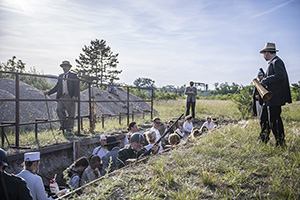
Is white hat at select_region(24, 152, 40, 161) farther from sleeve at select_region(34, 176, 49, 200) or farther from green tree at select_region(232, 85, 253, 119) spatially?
green tree at select_region(232, 85, 253, 119)

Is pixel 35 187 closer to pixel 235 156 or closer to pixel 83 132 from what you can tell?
pixel 235 156

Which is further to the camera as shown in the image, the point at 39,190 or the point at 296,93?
the point at 296,93

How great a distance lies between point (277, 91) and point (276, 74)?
31 cm

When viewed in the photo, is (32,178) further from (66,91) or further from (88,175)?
(66,91)

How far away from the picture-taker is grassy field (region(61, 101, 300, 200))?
2.95 m

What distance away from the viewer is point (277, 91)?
4.48 m

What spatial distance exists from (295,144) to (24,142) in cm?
565

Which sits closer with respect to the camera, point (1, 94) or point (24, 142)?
point (24, 142)

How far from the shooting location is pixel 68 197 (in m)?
2.86

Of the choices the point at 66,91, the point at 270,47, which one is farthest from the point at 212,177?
the point at 66,91

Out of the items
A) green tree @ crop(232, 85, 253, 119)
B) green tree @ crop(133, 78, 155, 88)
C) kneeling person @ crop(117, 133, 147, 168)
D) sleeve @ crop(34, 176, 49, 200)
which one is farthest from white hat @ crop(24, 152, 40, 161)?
green tree @ crop(133, 78, 155, 88)

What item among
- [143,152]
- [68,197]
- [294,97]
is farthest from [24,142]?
[294,97]

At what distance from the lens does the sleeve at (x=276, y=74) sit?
438cm

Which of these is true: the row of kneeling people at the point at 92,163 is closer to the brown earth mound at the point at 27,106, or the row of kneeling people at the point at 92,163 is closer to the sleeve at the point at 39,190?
the sleeve at the point at 39,190
